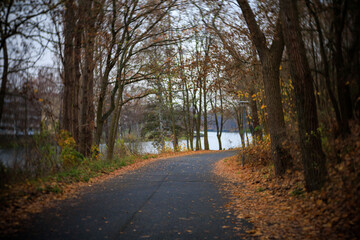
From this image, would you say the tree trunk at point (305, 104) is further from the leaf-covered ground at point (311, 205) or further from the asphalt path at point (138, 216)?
the asphalt path at point (138, 216)

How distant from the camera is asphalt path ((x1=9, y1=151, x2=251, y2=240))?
4.86 m

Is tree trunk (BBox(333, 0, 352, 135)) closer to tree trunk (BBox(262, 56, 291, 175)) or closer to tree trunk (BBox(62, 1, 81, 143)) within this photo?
tree trunk (BBox(262, 56, 291, 175))

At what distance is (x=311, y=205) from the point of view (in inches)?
232

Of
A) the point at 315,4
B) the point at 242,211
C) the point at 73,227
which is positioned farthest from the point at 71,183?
the point at 315,4

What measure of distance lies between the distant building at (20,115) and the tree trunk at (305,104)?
643 centimetres

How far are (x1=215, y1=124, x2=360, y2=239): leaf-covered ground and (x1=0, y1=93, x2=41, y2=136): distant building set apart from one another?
17.4 ft

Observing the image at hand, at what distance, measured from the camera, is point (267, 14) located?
32.2 feet

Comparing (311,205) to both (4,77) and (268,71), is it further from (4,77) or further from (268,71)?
(4,77)

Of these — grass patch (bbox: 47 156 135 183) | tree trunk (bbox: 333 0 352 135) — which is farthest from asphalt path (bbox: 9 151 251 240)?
tree trunk (bbox: 333 0 352 135)

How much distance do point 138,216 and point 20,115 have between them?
155 inches

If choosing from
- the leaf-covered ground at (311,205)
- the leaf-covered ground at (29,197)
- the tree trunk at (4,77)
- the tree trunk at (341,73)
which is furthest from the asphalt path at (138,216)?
the tree trunk at (341,73)

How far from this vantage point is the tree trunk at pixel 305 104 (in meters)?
6.68

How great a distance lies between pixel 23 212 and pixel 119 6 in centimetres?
1100

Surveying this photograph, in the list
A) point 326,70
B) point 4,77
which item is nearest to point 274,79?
point 326,70
